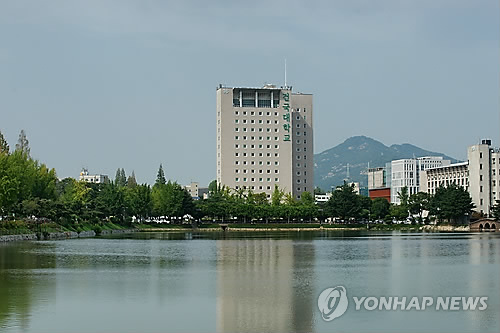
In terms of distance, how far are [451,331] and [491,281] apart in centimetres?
1106

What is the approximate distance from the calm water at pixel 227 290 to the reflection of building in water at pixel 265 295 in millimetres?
Result: 30

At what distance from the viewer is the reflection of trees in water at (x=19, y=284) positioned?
A: 19984 mm

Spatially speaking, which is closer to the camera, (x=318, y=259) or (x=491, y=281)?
(x=491, y=281)

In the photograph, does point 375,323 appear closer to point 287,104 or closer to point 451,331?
point 451,331

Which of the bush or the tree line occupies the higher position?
the tree line

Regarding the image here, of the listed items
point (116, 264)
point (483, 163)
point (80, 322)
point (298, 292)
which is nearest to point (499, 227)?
point (483, 163)

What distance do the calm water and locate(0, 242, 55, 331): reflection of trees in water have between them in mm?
31

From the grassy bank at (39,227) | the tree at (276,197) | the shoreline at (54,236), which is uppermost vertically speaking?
the tree at (276,197)

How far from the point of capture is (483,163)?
117562 millimetres

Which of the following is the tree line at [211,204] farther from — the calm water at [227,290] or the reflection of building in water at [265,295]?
the reflection of building in water at [265,295]

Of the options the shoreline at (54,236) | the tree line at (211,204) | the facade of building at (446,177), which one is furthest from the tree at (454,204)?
the shoreline at (54,236)

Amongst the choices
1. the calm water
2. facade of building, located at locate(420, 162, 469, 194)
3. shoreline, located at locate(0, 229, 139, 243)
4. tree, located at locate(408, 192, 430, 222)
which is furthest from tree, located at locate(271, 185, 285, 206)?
the calm water

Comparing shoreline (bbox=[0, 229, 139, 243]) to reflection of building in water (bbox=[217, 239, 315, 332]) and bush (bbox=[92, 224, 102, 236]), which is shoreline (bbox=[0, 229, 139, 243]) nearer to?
bush (bbox=[92, 224, 102, 236])

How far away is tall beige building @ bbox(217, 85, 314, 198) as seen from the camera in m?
144
